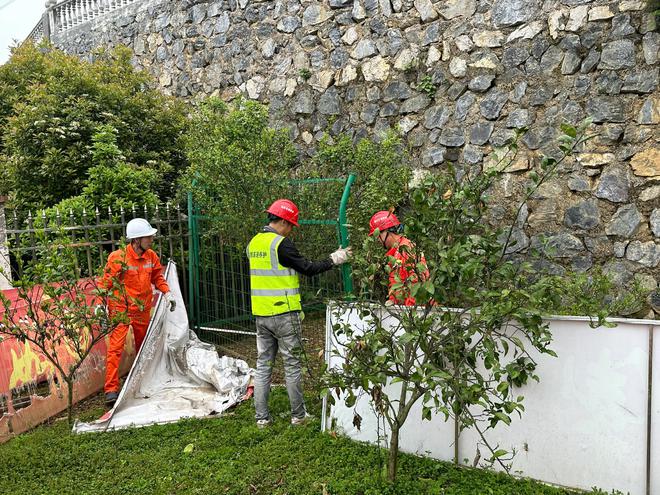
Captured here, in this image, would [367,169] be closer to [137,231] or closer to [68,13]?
[137,231]

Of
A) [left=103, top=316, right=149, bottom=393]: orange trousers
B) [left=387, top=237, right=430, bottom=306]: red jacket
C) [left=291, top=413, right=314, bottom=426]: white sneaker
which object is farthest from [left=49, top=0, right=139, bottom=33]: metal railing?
[left=387, top=237, right=430, bottom=306]: red jacket

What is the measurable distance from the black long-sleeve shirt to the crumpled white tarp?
144 cm

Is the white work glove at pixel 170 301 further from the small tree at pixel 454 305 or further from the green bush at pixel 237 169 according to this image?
the small tree at pixel 454 305

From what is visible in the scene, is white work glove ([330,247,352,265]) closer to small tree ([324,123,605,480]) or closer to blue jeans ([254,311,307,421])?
blue jeans ([254,311,307,421])

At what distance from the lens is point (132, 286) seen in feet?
18.8

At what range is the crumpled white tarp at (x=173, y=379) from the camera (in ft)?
16.8

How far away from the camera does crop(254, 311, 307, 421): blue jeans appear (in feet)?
15.1

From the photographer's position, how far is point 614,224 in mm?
5465

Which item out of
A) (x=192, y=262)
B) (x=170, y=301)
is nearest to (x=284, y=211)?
(x=170, y=301)

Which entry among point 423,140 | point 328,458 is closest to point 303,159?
point 423,140

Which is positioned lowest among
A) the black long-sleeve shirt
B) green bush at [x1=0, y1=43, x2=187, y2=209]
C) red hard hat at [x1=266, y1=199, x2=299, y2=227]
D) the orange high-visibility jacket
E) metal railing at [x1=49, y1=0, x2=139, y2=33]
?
the orange high-visibility jacket

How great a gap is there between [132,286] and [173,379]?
94 cm

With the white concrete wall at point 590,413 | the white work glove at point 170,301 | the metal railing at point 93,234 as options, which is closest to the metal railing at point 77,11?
the metal railing at point 93,234

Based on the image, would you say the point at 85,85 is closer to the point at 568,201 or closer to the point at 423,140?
the point at 423,140
